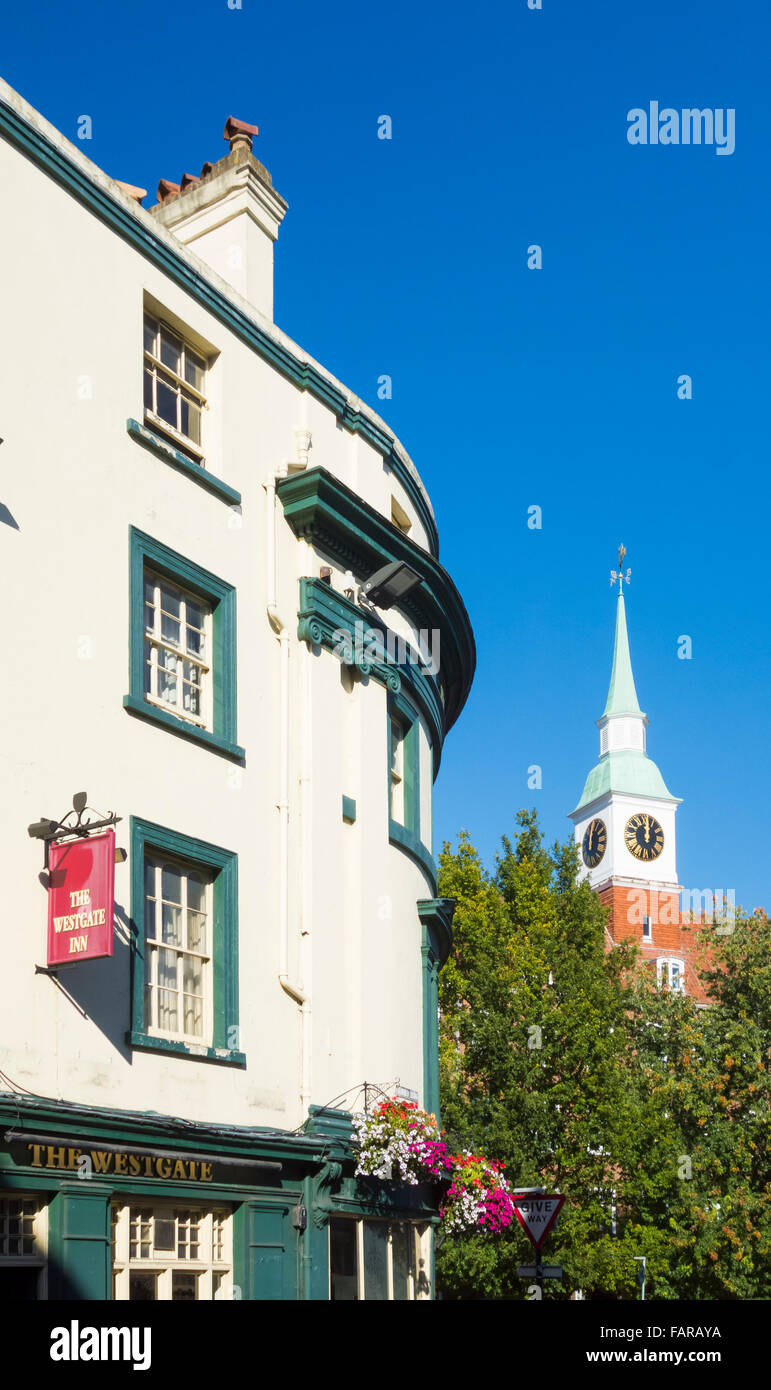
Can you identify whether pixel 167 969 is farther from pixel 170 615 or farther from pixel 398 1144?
pixel 170 615

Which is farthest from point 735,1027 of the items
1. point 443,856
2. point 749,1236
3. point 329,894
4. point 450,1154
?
point 329,894

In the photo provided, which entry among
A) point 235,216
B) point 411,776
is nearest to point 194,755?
point 411,776

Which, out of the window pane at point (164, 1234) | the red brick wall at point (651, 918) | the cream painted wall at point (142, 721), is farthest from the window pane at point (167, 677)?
the red brick wall at point (651, 918)

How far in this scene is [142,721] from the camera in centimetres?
1497

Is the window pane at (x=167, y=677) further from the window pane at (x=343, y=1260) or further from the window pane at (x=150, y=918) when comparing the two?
the window pane at (x=343, y=1260)

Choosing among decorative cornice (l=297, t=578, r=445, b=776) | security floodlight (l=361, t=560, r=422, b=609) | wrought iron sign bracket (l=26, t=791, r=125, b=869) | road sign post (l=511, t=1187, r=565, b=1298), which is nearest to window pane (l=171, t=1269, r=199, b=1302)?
wrought iron sign bracket (l=26, t=791, r=125, b=869)

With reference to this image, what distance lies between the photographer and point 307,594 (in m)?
18.2

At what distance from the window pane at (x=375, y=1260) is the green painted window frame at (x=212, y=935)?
12.0ft

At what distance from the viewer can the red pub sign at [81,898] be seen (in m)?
12.6

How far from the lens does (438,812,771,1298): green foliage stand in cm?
3753

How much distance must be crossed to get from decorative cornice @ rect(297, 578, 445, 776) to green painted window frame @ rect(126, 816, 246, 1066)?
11.1 feet

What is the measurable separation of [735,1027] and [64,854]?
3485cm

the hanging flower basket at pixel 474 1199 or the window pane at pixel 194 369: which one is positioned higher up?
the window pane at pixel 194 369
